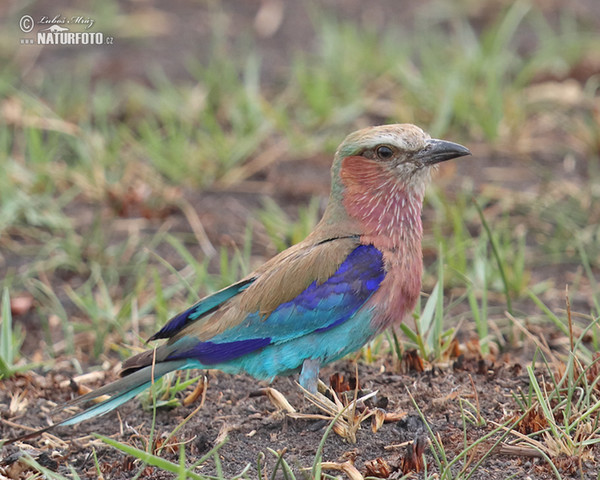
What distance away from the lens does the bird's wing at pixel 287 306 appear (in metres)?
3.49

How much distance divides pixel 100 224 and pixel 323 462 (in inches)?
114

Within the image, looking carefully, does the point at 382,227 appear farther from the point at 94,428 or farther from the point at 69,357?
the point at 69,357

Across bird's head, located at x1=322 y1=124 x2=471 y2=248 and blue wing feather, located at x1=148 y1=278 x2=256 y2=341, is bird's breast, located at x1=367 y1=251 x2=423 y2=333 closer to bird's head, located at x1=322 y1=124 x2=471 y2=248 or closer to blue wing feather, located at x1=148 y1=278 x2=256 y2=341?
bird's head, located at x1=322 y1=124 x2=471 y2=248

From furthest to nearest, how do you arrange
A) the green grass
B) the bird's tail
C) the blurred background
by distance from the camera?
the blurred background → the green grass → the bird's tail

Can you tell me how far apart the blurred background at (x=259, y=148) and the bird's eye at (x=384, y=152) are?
0.63 metres

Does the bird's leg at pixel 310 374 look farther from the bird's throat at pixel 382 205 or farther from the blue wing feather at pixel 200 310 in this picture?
the bird's throat at pixel 382 205

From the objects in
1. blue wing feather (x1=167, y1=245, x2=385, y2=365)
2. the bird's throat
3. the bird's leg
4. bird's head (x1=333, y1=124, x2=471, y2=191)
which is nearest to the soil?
the bird's leg

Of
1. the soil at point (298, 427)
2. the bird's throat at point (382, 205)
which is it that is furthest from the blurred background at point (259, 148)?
the bird's throat at point (382, 205)

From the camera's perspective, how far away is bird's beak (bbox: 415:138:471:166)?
12.3 feet

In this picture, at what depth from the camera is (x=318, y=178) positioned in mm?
6258

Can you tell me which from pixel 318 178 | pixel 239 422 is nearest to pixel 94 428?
pixel 239 422

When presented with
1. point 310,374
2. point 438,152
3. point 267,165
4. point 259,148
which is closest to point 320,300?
point 310,374

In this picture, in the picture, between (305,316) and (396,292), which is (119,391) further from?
(396,292)

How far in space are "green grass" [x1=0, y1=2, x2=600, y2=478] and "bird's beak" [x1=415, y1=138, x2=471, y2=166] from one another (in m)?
0.59
